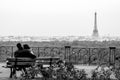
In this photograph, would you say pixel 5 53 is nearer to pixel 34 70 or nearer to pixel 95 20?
pixel 34 70

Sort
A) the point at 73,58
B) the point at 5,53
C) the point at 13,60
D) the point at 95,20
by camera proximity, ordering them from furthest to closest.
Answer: the point at 95,20
the point at 5,53
the point at 73,58
the point at 13,60

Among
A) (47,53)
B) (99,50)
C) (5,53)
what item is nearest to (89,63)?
(99,50)

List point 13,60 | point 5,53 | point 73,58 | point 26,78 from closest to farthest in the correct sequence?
1. point 26,78
2. point 13,60
3. point 73,58
4. point 5,53

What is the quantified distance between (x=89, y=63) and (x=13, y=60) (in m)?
5.67

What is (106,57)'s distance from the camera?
13602 millimetres

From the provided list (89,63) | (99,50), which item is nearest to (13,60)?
(89,63)

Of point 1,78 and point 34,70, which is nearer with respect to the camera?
point 34,70

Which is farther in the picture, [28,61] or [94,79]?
[28,61]

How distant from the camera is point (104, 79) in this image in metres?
6.20

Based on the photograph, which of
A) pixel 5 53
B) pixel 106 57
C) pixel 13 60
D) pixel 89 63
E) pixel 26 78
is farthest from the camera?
pixel 5 53

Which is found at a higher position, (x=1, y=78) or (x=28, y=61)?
(x=28, y=61)

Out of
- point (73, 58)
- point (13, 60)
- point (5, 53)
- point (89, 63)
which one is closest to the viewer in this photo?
point (13, 60)

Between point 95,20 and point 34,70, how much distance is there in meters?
45.8

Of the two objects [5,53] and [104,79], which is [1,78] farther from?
[5,53]
